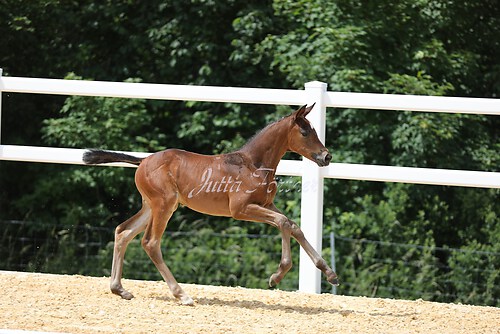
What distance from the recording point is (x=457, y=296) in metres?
12.7

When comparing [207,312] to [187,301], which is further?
[187,301]

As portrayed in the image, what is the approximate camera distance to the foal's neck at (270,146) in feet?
22.2

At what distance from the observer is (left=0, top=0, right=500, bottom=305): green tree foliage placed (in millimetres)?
12906

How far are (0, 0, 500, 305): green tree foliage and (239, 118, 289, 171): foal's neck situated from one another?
548cm

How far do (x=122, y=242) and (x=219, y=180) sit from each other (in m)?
0.91

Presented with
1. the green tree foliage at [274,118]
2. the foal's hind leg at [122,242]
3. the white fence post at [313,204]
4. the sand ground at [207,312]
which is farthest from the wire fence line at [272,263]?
the foal's hind leg at [122,242]

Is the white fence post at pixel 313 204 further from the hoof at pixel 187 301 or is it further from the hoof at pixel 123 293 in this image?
the hoof at pixel 123 293

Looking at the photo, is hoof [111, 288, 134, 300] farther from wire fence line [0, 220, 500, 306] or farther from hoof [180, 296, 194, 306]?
wire fence line [0, 220, 500, 306]

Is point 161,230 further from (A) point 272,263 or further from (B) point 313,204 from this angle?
(A) point 272,263

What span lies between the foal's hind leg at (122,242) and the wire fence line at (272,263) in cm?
558

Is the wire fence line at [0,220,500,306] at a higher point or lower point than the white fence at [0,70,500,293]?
lower

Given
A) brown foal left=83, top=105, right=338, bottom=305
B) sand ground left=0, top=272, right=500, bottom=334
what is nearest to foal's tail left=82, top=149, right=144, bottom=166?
brown foal left=83, top=105, right=338, bottom=305

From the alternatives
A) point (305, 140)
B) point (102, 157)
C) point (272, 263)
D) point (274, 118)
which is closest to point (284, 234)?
point (305, 140)

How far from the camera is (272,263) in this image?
13.0 m
